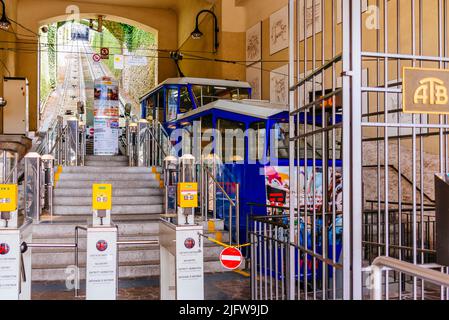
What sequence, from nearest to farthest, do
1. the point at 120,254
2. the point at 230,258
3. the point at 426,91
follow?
the point at 426,91 < the point at 230,258 < the point at 120,254

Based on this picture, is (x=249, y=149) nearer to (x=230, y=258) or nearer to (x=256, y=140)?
(x=256, y=140)

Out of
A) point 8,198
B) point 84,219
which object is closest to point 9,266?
point 8,198

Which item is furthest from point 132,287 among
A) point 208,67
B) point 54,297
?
point 208,67

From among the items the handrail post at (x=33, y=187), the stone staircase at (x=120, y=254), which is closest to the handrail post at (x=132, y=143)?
the handrail post at (x=33, y=187)

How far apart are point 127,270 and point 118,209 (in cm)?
291

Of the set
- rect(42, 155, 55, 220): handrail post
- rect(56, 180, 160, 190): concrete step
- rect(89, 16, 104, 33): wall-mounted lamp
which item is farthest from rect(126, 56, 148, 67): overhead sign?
rect(42, 155, 55, 220): handrail post

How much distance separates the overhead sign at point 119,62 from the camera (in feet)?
84.7

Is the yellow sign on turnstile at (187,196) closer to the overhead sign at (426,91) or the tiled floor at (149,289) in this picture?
the tiled floor at (149,289)

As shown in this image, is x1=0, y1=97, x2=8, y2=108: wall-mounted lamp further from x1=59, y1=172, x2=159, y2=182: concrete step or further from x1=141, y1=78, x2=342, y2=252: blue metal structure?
x1=141, y1=78, x2=342, y2=252: blue metal structure

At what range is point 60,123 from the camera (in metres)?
14.9

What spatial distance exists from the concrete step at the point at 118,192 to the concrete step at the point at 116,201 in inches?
6.7

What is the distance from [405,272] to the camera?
2.40 metres

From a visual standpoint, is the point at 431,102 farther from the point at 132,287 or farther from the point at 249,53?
the point at 249,53

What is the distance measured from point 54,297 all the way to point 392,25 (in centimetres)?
805
